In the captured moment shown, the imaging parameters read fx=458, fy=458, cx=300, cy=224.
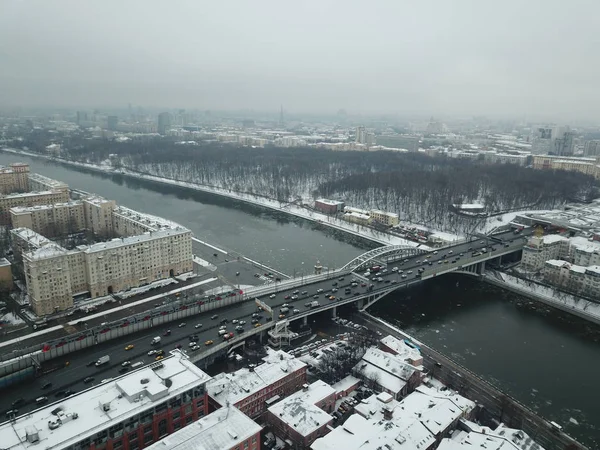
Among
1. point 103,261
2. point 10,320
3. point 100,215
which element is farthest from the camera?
point 100,215

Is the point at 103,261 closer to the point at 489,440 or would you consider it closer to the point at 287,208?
the point at 489,440

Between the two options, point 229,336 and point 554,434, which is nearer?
point 554,434

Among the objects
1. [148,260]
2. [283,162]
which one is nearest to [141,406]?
[148,260]

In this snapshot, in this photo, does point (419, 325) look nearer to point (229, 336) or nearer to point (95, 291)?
point (229, 336)

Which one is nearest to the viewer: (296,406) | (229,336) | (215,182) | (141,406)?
(141,406)

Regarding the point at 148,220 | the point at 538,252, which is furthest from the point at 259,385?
the point at 538,252

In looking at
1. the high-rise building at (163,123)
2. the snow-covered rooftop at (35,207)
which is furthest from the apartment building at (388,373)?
the high-rise building at (163,123)

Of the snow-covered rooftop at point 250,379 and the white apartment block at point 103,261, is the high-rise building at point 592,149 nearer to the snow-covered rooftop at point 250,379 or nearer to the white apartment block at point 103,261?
the white apartment block at point 103,261
